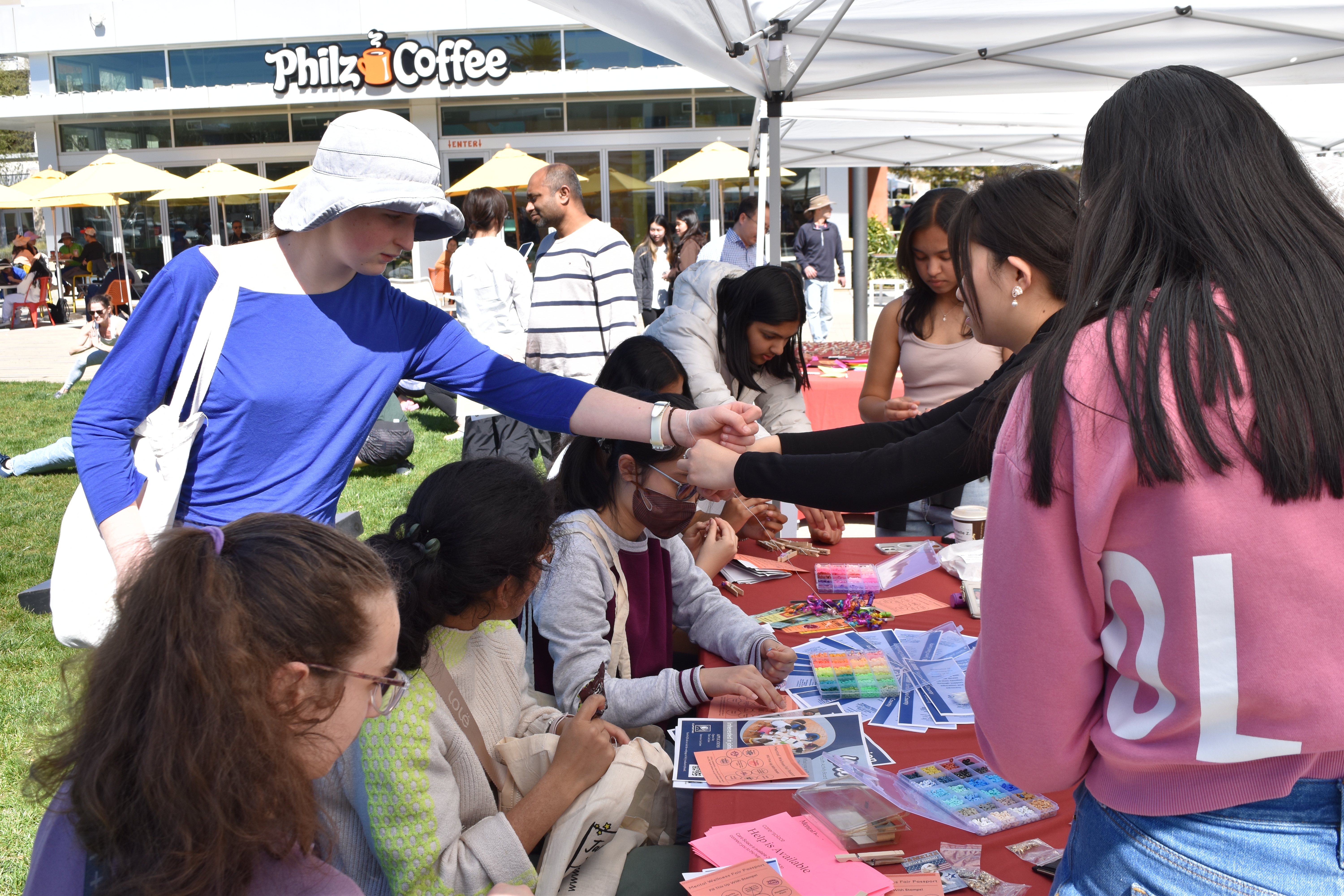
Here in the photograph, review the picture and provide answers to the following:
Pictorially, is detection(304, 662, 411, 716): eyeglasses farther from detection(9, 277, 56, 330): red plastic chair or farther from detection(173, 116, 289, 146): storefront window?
detection(173, 116, 289, 146): storefront window

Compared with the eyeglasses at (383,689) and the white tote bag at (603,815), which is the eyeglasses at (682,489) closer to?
the white tote bag at (603,815)

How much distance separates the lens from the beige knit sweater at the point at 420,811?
1567mm

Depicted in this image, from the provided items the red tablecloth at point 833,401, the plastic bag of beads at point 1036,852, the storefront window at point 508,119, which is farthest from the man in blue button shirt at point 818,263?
the plastic bag of beads at point 1036,852

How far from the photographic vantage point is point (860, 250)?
10195 millimetres

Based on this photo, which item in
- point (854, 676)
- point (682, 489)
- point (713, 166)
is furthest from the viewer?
point (713, 166)

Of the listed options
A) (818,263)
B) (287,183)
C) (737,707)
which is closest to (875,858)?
(737,707)

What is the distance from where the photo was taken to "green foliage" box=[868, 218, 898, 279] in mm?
18156

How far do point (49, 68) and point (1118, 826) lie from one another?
25756 mm

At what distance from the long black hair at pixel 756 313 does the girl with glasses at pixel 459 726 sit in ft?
5.38

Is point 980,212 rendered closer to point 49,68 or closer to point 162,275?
point 162,275

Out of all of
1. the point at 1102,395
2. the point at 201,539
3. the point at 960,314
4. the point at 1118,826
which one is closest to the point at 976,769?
the point at 1118,826

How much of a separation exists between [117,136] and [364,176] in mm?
23235

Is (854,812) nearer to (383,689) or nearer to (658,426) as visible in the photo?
(383,689)

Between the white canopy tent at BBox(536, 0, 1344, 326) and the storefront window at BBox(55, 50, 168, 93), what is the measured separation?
65.4 feet
